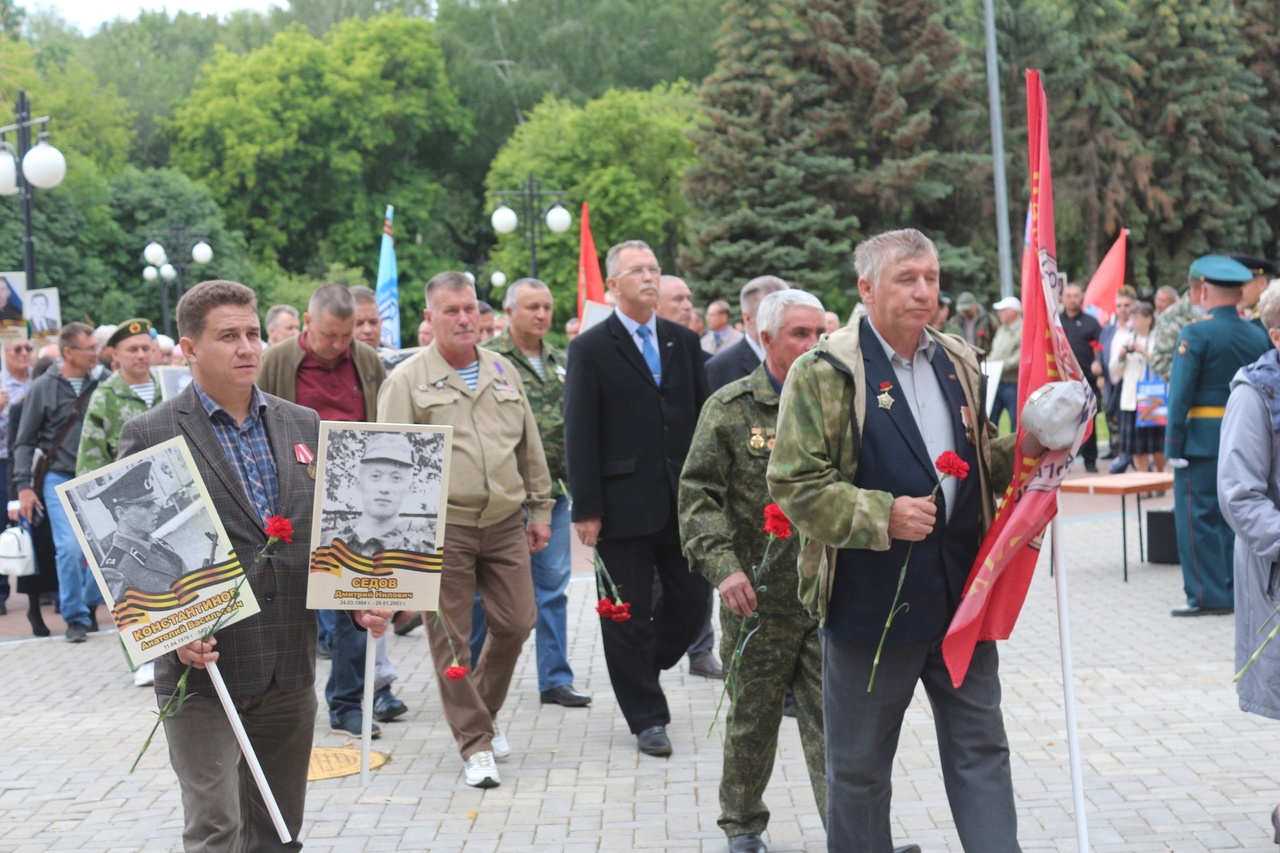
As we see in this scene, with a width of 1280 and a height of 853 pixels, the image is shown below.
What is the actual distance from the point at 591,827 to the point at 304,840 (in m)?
1.16

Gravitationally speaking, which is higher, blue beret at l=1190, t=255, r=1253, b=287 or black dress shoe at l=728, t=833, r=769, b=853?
blue beret at l=1190, t=255, r=1253, b=287

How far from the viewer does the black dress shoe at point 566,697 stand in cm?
831

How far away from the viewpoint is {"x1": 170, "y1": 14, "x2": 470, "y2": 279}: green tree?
59031 millimetres

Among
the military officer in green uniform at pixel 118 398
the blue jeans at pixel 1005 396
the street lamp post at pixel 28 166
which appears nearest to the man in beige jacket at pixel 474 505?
the military officer in green uniform at pixel 118 398

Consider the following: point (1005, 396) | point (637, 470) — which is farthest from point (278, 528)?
point (1005, 396)

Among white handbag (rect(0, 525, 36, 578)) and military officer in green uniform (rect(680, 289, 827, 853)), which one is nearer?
military officer in green uniform (rect(680, 289, 827, 853))

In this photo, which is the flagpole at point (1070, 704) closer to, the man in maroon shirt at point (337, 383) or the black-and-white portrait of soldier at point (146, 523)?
the black-and-white portrait of soldier at point (146, 523)

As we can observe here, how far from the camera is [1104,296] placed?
63.8ft

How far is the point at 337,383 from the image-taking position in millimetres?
7969

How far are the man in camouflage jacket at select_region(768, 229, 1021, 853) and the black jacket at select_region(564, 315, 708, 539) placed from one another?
2726mm

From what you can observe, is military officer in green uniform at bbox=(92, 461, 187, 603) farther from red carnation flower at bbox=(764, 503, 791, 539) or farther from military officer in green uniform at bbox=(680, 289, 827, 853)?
military officer in green uniform at bbox=(680, 289, 827, 853)

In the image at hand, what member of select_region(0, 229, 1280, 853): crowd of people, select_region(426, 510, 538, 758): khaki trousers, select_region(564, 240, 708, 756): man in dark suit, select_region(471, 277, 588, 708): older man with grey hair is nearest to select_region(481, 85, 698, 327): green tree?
select_region(0, 229, 1280, 853): crowd of people

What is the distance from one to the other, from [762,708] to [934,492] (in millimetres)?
1753

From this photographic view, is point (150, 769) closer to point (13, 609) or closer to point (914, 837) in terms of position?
point (914, 837)
